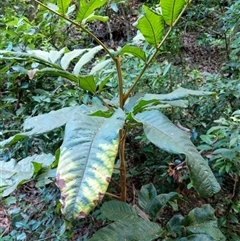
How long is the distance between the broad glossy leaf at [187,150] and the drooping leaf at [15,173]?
13.0 inches

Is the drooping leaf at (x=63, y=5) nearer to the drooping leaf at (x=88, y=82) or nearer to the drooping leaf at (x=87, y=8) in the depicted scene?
the drooping leaf at (x=87, y=8)

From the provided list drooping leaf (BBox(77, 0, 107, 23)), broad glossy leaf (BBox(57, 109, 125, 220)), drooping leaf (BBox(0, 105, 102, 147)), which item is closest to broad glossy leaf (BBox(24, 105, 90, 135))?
drooping leaf (BBox(0, 105, 102, 147))

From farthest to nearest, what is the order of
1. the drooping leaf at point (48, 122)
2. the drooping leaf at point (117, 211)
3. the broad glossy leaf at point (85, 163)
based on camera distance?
the drooping leaf at point (117, 211)
the drooping leaf at point (48, 122)
the broad glossy leaf at point (85, 163)

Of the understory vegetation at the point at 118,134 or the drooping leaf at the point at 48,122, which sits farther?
the drooping leaf at the point at 48,122

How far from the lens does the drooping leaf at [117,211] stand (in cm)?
102

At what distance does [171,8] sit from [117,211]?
1.98 feet

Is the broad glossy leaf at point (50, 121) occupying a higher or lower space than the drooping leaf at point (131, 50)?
lower

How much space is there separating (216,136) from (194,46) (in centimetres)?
196

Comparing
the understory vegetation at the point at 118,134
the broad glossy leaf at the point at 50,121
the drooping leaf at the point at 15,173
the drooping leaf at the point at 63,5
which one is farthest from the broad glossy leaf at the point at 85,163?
the drooping leaf at the point at 63,5

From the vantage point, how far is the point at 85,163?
61 cm

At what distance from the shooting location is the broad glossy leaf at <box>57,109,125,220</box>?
0.57 metres

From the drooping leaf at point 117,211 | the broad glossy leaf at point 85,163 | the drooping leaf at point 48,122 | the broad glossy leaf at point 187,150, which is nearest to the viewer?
the broad glossy leaf at point 85,163

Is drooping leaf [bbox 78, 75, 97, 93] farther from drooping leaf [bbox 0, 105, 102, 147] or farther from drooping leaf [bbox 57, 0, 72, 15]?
drooping leaf [bbox 57, 0, 72, 15]

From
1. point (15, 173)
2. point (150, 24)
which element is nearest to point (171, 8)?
point (150, 24)
